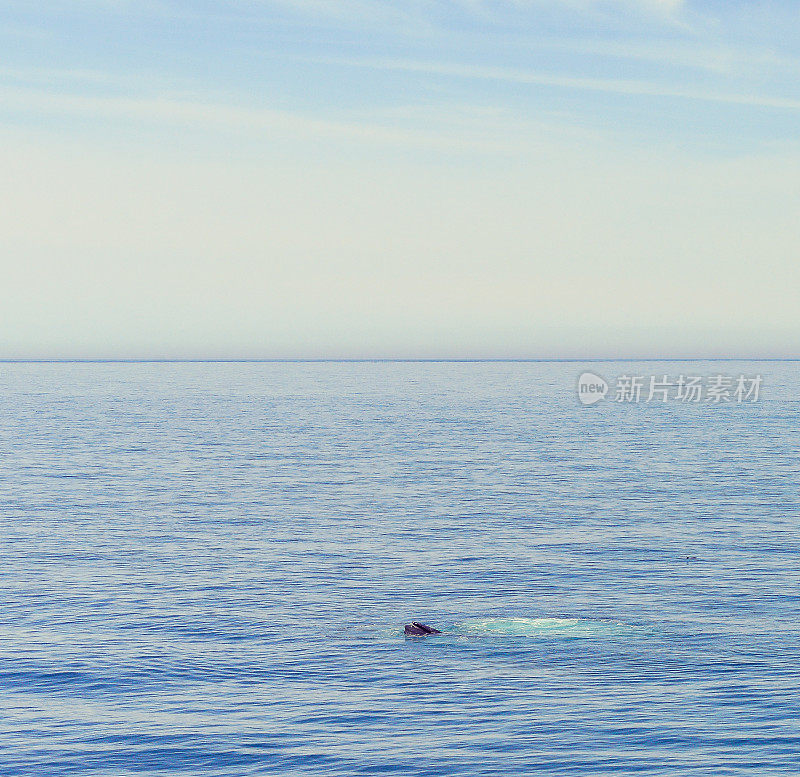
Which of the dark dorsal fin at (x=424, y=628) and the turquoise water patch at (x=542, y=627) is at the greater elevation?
the dark dorsal fin at (x=424, y=628)

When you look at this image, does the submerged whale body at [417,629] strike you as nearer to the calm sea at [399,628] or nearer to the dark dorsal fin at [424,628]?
the dark dorsal fin at [424,628]

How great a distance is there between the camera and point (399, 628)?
191 feet

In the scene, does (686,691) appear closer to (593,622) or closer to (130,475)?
(593,622)

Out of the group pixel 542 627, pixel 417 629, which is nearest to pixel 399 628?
pixel 417 629

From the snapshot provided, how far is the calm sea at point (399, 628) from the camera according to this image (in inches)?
1666

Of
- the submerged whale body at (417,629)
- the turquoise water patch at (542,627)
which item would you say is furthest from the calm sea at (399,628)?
the submerged whale body at (417,629)

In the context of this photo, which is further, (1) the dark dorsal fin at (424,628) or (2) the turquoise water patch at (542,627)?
(2) the turquoise water patch at (542,627)

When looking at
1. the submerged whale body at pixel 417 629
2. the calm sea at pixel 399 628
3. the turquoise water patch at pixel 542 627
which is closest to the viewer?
the calm sea at pixel 399 628

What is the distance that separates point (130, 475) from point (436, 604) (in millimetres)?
69303

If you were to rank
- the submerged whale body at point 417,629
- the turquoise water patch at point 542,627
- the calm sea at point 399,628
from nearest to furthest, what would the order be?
the calm sea at point 399,628 → the submerged whale body at point 417,629 → the turquoise water patch at point 542,627

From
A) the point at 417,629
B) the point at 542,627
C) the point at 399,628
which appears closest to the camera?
the point at 417,629

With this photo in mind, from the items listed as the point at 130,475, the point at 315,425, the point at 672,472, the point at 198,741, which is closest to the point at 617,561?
the point at 198,741

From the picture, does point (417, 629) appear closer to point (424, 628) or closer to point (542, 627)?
point (424, 628)

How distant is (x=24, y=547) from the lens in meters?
79.8
